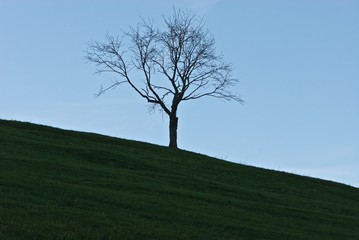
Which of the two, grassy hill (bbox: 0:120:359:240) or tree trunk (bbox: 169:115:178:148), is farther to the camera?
tree trunk (bbox: 169:115:178:148)

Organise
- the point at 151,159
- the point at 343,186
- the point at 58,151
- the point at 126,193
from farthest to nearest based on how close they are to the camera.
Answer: the point at 343,186 < the point at 151,159 < the point at 58,151 < the point at 126,193

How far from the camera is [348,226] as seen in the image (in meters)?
24.7

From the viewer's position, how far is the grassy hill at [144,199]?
16.7 m

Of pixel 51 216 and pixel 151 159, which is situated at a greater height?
pixel 151 159

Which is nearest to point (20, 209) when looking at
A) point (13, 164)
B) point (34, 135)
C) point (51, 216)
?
point (51, 216)

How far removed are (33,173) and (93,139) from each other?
24.2 m

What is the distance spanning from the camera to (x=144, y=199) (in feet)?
74.2

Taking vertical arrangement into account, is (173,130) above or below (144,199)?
above

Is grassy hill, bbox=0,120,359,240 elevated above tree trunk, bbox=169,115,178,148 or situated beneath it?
situated beneath

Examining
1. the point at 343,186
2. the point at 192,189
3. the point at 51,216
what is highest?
the point at 343,186

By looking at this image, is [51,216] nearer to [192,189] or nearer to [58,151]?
[192,189]

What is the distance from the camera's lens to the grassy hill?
54.7 feet

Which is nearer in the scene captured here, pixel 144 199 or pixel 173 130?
pixel 144 199

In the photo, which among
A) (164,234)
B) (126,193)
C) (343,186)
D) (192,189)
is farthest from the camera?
(343,186)
